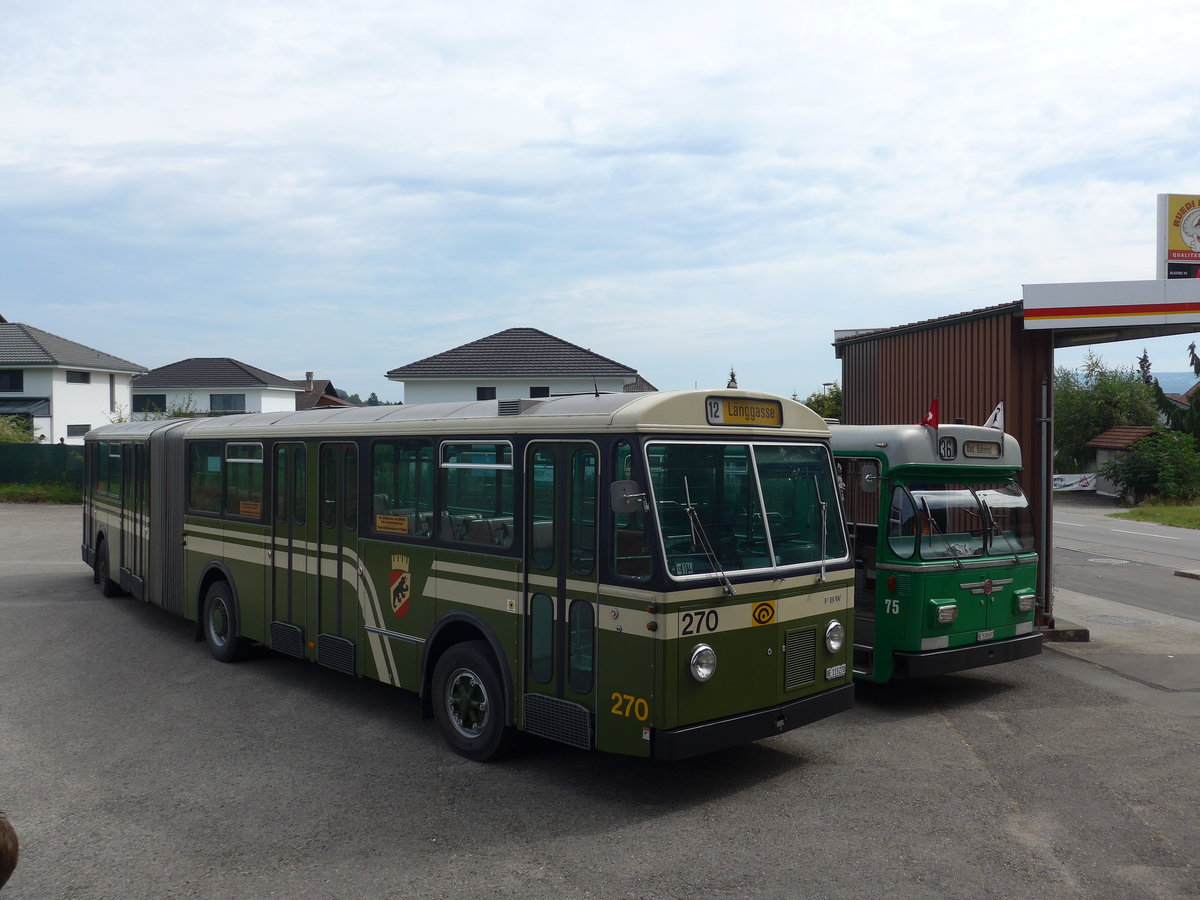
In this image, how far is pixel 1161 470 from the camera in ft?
138

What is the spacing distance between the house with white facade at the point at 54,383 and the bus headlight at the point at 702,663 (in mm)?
49369

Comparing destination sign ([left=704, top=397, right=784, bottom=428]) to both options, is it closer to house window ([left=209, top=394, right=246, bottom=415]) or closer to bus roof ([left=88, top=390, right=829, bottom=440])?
bus roof ([left=88, top=390, right=829, bottom=440])

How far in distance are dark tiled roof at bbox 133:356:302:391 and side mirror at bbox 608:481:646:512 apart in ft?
216

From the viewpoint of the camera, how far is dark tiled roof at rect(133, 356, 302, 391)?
224 feet

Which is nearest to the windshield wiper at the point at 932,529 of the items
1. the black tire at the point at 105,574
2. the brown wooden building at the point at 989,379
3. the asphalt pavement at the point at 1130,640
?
Result: the asphalt pavement at the point at 1130,640

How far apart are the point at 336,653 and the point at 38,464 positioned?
32872 millimetres

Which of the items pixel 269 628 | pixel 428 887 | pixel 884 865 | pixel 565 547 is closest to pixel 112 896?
pixel 428 887

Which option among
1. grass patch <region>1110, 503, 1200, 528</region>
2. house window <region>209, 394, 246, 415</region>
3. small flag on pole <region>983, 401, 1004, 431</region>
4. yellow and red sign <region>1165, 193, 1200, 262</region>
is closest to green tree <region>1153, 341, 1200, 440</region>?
grass patch <region>1110, 503, 1200, 528</region>

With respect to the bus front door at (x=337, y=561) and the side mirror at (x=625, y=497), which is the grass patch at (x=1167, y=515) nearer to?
the bus front door at (x=337, y=561)

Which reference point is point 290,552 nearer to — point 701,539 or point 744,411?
point 701,539

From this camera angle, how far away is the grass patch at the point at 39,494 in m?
35.1

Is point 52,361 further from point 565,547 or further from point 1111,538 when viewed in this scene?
point 565,547

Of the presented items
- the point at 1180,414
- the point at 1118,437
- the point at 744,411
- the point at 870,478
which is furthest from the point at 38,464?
the point at 1180,414

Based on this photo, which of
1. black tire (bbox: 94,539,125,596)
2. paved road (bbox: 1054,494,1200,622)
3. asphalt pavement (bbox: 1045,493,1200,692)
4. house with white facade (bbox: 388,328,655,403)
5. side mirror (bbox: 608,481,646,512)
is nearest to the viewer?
side mirror (bbox: 608,481,646,512)
